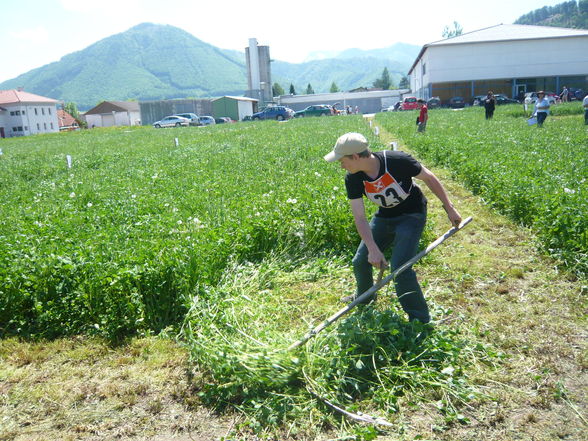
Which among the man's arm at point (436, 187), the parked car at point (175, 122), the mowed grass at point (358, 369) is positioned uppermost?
the parked car at point (175, 122)

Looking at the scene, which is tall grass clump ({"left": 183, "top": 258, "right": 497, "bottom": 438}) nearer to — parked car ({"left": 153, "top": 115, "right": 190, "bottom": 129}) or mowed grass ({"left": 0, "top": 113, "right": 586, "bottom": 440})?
mowed grass ({"left": 0, "top": 113, "right": 586, "bottom": 440})

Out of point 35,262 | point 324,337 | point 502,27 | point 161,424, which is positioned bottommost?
point 161,424

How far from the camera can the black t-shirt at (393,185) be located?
384 cm

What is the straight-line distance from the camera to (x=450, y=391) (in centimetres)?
337

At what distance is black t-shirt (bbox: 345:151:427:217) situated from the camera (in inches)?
151

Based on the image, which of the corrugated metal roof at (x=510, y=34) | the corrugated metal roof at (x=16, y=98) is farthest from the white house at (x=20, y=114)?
the corrugated metal roof at (x=510, y=34)

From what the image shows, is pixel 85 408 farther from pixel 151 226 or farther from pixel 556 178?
pixel 556 178

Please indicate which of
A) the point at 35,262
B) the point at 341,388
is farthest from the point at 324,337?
A: the point at 35,262

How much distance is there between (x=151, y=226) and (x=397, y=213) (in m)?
3.25

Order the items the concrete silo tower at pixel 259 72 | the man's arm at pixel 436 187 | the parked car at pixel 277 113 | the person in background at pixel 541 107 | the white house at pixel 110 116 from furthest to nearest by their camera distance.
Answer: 1. the concrete silo tower at pixel 259 72
2. the white house at pixel 110 116
3. the parked car at pixel 277 113
4. the person in background at pixel 541 107
5. the man's arm at pixel 436 187

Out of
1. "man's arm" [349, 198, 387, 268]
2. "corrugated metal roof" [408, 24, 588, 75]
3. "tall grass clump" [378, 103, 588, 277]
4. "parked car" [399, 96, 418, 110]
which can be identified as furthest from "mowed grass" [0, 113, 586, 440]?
"corrugated metal roof" [408, 24, 588, 75]

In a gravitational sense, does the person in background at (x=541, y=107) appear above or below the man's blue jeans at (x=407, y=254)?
above

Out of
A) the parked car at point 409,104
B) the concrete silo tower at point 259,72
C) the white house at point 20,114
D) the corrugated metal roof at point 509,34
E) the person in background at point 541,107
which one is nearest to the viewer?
the person in background at point 541,107

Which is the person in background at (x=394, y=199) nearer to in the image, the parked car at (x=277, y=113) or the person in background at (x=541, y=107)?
the person in background at (x=541, y=107)
